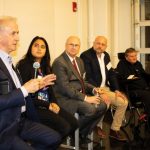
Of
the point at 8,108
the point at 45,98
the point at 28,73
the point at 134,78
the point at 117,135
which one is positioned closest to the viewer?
the point at 8,108

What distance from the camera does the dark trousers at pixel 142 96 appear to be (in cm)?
440

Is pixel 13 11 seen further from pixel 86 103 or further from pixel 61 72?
pixel 86 103

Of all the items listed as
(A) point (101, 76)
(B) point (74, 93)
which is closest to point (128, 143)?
(A) point (101, 76)

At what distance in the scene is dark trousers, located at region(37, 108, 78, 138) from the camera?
126 inches

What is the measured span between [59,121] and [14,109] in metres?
0.93

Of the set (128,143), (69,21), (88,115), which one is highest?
(69,21)

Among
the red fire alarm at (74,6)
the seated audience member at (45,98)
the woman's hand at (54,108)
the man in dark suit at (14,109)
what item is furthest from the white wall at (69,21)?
the man in dark suit at (14,109)

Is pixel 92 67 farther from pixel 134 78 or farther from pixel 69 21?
pixel 69 21

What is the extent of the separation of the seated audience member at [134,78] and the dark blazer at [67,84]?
105 cm

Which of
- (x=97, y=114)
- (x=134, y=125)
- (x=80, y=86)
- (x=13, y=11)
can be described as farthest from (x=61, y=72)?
(x=134, y=125)

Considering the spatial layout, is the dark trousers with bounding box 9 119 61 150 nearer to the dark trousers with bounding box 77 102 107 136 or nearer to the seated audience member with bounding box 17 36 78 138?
the seated audience member with bounding box 17 36 78 138

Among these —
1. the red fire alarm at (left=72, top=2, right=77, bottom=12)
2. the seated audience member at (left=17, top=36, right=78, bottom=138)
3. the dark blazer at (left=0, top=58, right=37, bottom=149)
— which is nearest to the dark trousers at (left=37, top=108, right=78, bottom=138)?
the seated audience member at (left=17, top=36, right=78, bottom=138)

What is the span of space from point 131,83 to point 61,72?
1412mm

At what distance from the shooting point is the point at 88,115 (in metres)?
3.71
